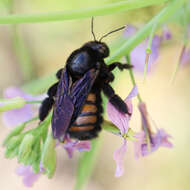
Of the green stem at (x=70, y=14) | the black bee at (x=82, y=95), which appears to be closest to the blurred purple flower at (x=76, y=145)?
the black bee at (x=82, y=95)

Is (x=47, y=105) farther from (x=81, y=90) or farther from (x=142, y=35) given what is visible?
(x=142, y=35)

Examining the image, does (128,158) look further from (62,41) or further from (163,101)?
(62,41)

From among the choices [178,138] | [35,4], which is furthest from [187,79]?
[35,4]

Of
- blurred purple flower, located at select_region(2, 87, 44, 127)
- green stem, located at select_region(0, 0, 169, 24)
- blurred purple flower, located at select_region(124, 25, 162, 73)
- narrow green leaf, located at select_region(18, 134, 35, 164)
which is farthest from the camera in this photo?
blurred purple flower, located at select_region(124, 25, 162, 73)

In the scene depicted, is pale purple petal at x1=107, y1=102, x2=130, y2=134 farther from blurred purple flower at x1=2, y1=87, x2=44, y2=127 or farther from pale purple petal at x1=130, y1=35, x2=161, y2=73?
pale purple petal at x1=130, y1=35, x2=161, y2=73

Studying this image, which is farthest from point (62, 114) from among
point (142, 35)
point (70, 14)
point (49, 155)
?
point (142, 35)

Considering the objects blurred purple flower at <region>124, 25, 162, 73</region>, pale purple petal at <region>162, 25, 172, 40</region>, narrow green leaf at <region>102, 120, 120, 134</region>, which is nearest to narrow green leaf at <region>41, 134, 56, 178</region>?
narrow green leaf at <region>102, 120, 120, 134</region>
